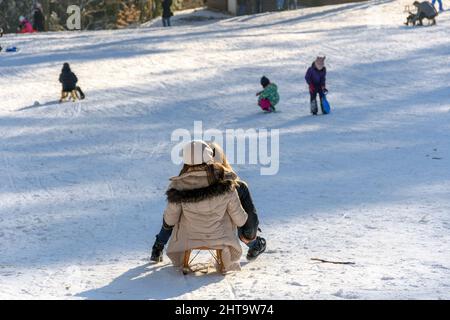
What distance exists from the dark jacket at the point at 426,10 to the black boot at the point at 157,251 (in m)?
23.3

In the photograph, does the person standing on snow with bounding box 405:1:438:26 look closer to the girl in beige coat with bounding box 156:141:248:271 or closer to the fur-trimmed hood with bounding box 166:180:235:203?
the girl in beige coat with bounding box 156:141:248:271

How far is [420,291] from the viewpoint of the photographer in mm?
7410

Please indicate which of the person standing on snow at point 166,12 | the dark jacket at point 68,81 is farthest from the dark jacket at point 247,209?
the person standing on snow at point 166,12

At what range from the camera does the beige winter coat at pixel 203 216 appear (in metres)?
8.35

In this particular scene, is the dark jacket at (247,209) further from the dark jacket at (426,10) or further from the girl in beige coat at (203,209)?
the dark jacket at (426,10)

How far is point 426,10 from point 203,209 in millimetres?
23894

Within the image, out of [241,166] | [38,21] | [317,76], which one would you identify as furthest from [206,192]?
[38,21]

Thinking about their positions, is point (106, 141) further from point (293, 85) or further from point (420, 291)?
point (420, 291)

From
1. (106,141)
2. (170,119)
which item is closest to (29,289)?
(106,141)

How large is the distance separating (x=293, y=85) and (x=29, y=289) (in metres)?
15.4

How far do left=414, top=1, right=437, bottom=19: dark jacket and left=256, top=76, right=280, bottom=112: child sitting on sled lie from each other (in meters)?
12.5
